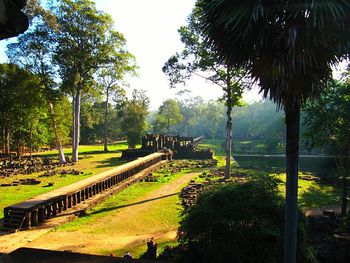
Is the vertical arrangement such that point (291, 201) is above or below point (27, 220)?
above

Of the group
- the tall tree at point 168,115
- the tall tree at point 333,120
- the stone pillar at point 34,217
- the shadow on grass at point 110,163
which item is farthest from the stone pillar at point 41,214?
the tall tree at point 168,115

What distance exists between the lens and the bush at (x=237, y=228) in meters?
5.67

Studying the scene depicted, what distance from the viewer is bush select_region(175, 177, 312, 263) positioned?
567 centimetres

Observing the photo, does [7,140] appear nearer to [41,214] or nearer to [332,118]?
[41,214]

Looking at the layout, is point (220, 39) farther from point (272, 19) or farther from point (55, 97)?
point (55, 97)

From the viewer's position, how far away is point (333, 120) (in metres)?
9.86

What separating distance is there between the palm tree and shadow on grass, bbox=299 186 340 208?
30.2ft

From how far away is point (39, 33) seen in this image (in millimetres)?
23375

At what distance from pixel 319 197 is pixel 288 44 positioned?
Result: 13.5 meters

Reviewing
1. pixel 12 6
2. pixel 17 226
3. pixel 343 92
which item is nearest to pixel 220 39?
pixel 12 6

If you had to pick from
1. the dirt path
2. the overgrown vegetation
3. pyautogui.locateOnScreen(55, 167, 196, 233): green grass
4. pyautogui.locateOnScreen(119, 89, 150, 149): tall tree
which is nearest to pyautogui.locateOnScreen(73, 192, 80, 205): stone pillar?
pyautogui.locateOnScreen(55, 167, 196, 233): green grass

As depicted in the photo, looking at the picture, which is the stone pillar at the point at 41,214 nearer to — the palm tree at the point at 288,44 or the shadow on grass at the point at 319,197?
the palm tree at the point at 288,44

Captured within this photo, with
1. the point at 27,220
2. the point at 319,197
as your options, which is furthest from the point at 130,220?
the point at 319,197

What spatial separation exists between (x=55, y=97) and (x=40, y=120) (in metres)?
8.93
